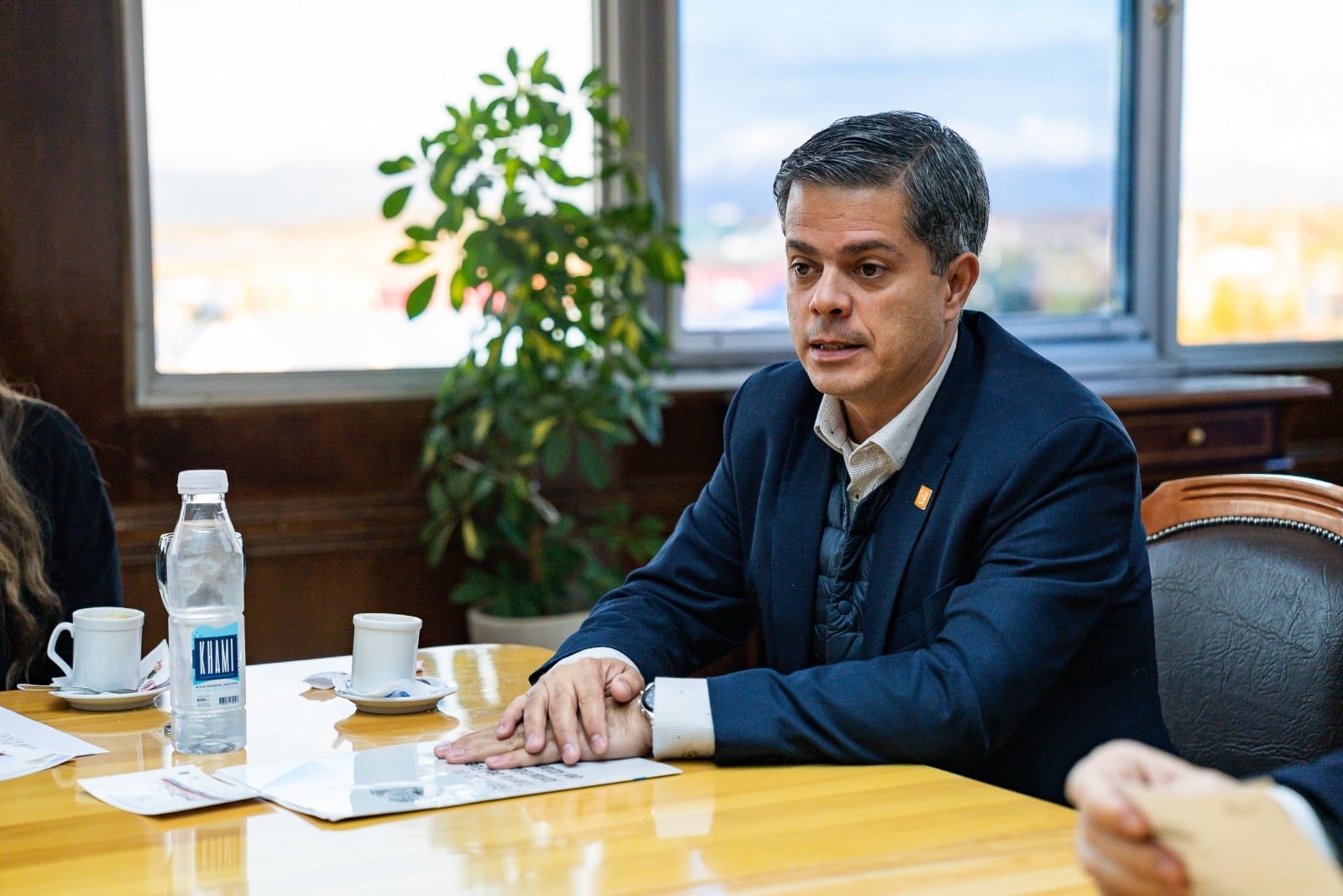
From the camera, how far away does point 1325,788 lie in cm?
109

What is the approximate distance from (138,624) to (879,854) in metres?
0.97

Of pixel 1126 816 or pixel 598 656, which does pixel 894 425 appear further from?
pixel 1126 816

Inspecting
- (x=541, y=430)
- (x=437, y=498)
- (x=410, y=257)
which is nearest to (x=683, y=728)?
(x=541, y=430)

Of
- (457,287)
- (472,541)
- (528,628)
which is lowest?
(528,628)

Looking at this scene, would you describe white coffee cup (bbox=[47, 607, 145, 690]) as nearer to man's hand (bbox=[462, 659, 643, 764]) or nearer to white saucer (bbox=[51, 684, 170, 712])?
white saucer (bbox=[51, 684, 170, 712])

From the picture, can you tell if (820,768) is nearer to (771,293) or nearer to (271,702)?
(271,702)

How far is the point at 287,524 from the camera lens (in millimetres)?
3500

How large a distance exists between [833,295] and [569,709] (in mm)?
603

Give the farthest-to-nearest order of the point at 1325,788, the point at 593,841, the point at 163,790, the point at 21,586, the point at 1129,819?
the point at 21,586 → the point at 163,790 → the point at 593,841 → the point at 1325,788 → the point at 1129,819

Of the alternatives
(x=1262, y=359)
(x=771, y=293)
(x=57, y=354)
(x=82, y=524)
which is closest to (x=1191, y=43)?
(x=1262, y=359)

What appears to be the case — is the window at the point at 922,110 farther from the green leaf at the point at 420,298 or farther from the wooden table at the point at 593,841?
the wooden table at the point at 593,841

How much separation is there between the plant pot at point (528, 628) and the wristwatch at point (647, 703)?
72.5 inches

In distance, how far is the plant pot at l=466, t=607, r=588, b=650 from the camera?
340 centimetres

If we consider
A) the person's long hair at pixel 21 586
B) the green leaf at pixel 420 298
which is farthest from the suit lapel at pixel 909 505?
the green leaf at pixel 420 298
